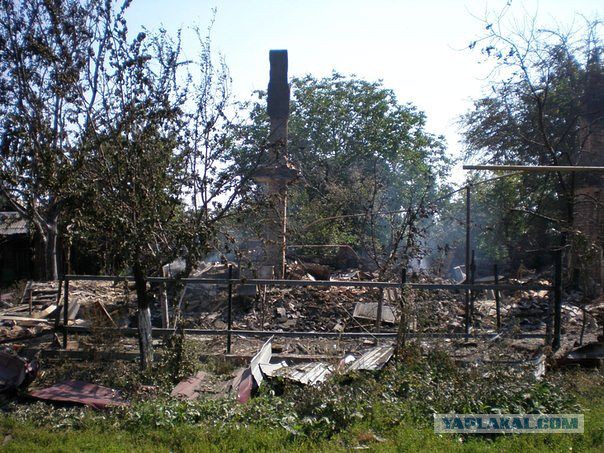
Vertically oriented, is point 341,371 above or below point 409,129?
below

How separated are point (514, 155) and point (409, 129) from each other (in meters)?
13.6

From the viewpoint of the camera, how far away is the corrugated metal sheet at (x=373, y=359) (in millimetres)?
7246

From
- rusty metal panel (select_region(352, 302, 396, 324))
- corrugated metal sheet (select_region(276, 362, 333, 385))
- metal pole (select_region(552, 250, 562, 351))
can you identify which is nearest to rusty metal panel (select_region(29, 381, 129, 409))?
corrugated metal sheet (select_region(276, 362, 333, 385))

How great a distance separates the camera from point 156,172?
739cm

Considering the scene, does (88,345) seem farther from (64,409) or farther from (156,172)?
(156,172)

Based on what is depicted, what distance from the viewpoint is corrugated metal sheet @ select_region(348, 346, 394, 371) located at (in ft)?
23.8

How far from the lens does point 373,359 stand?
756cm

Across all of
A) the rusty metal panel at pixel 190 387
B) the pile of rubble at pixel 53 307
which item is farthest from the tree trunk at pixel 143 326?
the pile of rubble at pixel 53 307

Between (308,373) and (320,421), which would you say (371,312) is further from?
(320,421)

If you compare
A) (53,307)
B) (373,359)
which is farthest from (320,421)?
(53,307)

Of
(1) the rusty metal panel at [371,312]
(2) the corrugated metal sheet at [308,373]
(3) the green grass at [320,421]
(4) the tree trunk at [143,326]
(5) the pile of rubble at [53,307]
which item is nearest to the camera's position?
(3) the green grass at [320,421]

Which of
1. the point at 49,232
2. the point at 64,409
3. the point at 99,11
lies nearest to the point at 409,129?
the point at 49,232

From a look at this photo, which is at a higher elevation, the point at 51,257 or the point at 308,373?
the point at 51,257

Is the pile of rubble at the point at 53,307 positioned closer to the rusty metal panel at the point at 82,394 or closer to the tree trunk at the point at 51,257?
the rusty metal panel at the point at 82,394
